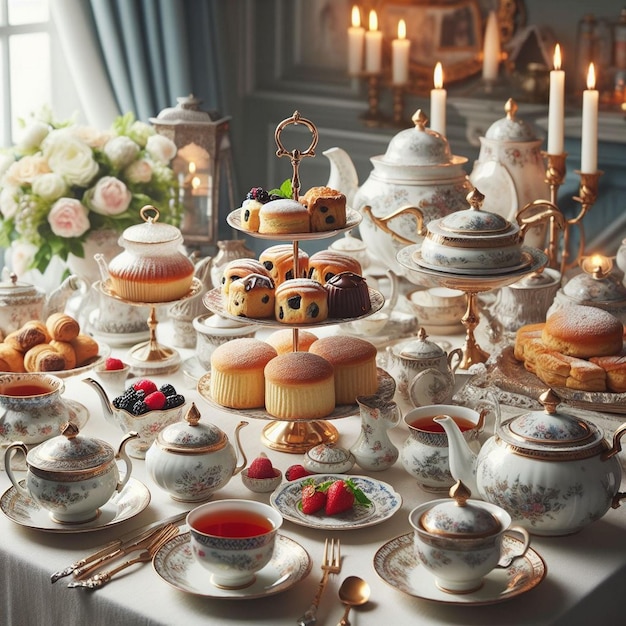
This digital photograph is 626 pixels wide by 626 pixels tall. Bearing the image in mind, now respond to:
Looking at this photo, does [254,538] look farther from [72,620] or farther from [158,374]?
[158,374]

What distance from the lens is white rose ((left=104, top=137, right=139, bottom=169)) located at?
8.21ft

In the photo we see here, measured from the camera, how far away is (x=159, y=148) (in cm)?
257

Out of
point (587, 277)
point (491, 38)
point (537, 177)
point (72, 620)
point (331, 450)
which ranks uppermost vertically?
point (491, 38)

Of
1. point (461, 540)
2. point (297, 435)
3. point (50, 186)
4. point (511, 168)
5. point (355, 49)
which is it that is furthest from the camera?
point (355, 49)

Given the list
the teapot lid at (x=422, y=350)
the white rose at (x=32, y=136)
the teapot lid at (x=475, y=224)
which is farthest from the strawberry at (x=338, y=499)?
the white rose at (x=32, y=136)

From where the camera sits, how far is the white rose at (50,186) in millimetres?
2445

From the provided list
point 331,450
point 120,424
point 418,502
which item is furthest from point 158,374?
point 418,502

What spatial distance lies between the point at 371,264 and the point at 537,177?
511 mm

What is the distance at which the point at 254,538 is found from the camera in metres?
1.40

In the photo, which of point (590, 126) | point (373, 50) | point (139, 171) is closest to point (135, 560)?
point (139, 171)

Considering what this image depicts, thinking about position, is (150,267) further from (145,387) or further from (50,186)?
(50,186)

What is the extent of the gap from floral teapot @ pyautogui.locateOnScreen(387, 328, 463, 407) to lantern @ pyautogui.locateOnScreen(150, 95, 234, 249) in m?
0.82

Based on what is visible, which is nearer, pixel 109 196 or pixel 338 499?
pixel 338 499

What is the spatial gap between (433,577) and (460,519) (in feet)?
0.35
